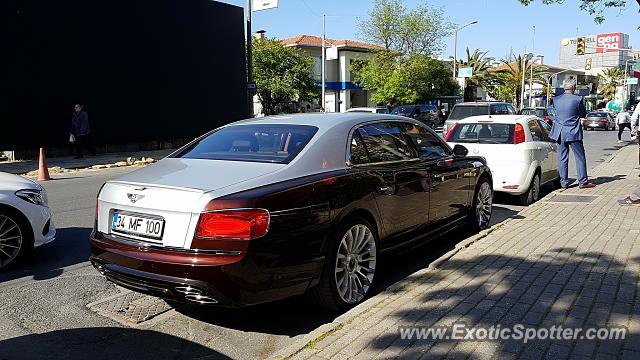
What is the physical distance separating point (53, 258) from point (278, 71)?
110 ft

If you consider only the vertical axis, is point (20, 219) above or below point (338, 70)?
below

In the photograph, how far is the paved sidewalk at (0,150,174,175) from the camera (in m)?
14.5

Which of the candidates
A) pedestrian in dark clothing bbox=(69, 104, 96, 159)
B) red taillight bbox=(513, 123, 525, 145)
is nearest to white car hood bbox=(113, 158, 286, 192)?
red taillight bbox=(513, 123, 525, 145)

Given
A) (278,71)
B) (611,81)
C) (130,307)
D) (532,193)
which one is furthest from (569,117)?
(611,81)

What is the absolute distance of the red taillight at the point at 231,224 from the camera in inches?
133

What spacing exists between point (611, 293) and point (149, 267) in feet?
10.9

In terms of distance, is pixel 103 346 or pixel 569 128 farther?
pixel 569 128

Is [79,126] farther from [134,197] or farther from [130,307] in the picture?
[134,197]

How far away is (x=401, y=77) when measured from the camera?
40.3 m

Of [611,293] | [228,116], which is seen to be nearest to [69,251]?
[611,293]

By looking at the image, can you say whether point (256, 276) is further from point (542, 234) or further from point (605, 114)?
point (605, 114)

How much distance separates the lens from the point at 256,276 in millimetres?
3430

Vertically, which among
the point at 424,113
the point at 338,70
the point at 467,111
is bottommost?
the point at 467,111

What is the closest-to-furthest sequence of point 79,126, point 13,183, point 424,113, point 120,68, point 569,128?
point 13,183 → point 569,128 → point 79,126 → point 120,68 → point 424,113
